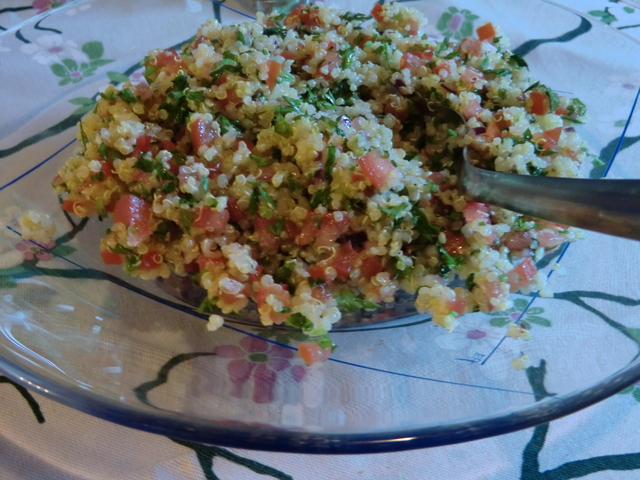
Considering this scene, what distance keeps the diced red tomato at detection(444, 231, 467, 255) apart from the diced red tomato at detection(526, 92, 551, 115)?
414 millimetres

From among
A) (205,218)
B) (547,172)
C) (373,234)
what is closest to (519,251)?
(547,172)

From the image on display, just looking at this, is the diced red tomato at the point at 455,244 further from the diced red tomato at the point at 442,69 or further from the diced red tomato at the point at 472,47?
the diced red tomato at the point at 472,47

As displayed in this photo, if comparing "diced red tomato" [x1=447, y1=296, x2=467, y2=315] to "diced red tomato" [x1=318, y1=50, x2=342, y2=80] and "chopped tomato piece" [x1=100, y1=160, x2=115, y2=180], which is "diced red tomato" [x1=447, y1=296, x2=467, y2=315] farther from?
"chopped tomato piece" [x1=100, y1=160, x2=115, y2=180]

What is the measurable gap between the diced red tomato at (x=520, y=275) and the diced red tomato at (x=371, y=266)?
0.26m

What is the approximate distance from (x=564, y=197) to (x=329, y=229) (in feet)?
1.34

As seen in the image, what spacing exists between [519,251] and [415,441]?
45 centimetres

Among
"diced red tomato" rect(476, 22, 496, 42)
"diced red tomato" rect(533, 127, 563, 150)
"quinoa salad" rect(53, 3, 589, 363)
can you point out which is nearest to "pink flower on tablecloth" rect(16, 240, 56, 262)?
"quinoa salad" rect(53, 3, 589, 363)

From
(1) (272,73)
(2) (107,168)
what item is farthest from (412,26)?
(2) (107,168)

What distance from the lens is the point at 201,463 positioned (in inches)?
40.0

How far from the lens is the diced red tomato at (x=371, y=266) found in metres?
0.96

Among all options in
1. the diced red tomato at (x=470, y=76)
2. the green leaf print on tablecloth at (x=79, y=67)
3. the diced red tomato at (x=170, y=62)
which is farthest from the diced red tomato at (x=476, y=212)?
the green leaf print on tablecloth at (x=79, y=67)

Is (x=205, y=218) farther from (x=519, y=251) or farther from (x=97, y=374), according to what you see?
(x=519, y=251)

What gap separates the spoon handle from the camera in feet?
2.57

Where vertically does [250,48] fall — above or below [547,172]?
above
